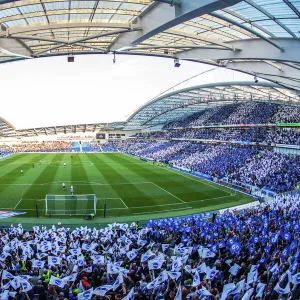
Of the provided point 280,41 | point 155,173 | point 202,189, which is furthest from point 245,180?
point 280,41

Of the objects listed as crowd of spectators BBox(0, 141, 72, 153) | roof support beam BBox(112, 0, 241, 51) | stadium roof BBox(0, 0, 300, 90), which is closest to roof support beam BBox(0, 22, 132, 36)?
stadium roof BBox(0, 0, 300, 90)

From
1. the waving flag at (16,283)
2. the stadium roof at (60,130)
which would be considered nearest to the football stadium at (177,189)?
the waving flag at (16,283)

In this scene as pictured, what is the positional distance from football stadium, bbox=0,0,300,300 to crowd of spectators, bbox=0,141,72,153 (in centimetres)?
4724

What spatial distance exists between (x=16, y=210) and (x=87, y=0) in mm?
17712

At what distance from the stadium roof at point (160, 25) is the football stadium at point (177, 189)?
8 centimetres

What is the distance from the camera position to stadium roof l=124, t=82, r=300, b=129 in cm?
4856

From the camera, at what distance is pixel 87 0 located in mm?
13867

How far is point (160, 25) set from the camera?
14047mm

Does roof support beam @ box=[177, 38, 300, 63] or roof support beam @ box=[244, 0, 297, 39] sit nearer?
roof support beam @ box=[244, 0, 297, 39]

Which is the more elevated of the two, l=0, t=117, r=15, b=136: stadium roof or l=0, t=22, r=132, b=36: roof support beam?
l=0, t=22, r=132, b=36: roof support beam

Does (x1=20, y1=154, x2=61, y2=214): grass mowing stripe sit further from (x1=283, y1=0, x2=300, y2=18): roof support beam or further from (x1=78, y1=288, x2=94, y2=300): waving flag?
(x1=283, y1=0, x2=300, y2=18): roof support beam

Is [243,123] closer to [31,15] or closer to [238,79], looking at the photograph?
[238,79]

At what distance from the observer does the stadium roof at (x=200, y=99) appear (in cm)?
4856

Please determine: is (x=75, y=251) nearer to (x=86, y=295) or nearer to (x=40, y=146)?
(x=86, y=295)
